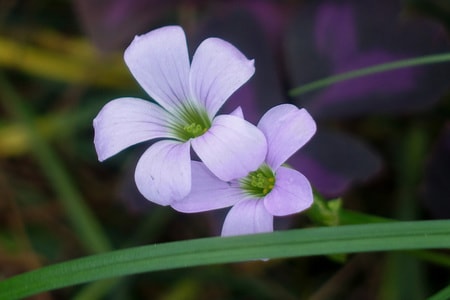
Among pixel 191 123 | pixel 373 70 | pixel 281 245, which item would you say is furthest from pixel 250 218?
pixel 373 70

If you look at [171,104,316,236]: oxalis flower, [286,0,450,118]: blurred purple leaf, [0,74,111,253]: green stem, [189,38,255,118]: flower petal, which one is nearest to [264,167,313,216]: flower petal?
[171,104,316,236]: oxalis flower

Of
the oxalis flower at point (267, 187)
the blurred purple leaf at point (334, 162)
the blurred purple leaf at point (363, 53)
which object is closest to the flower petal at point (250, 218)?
the oxalis flower at point (267, 187)

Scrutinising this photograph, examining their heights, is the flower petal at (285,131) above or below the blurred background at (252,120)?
above

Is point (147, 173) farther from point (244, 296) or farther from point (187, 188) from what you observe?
point (244, 296)

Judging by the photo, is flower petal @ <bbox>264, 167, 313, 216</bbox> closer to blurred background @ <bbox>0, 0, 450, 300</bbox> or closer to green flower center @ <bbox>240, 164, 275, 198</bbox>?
green flower center @ <bbox>240, 164, 275, 198</bbox>

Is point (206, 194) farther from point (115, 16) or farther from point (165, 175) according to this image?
point (115, 16)

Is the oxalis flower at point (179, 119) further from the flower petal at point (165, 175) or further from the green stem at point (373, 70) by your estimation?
the green stem at point (373, 70)
